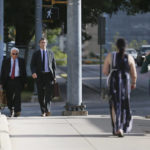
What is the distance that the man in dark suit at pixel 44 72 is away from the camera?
44.9ft

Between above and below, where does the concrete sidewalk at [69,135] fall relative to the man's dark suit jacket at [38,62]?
below

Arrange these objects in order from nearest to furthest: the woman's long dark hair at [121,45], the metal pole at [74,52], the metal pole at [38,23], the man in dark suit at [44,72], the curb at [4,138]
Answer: the curb at [4,138] < the woman's long dark hair at [121,45] < the metal pole at [74,52] < the man in dark suit at [44,72] < the metal pole at [38,23]

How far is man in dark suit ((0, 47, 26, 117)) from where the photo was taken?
14.0 meters

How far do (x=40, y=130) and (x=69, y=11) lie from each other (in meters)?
3.84

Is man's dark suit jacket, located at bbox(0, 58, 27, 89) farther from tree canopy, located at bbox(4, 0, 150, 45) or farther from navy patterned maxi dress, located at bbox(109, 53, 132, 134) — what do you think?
tree canopy, located at bbox(4, 0, 150, 45)

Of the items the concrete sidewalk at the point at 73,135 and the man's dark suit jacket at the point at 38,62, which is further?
the man's dark suit jacket at the point at 38,62

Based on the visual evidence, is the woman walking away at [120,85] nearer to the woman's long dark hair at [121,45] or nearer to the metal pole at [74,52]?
the woman's long dark hair at [121,45]

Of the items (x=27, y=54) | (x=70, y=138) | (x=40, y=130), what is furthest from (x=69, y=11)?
(x=27, y=54)

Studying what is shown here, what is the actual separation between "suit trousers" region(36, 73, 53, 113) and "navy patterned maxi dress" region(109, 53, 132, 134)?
441 centimetres

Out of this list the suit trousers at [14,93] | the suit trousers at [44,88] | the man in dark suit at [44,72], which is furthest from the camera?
the suit trousers at [14,93]

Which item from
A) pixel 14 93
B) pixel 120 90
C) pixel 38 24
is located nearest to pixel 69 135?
pixel 120 90

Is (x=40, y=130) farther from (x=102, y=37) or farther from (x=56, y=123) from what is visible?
(x=102, y=37)

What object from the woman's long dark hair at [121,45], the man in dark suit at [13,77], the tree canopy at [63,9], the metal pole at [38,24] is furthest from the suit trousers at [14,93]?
the tree canopy at [63,9]

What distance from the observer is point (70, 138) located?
31.0ft
